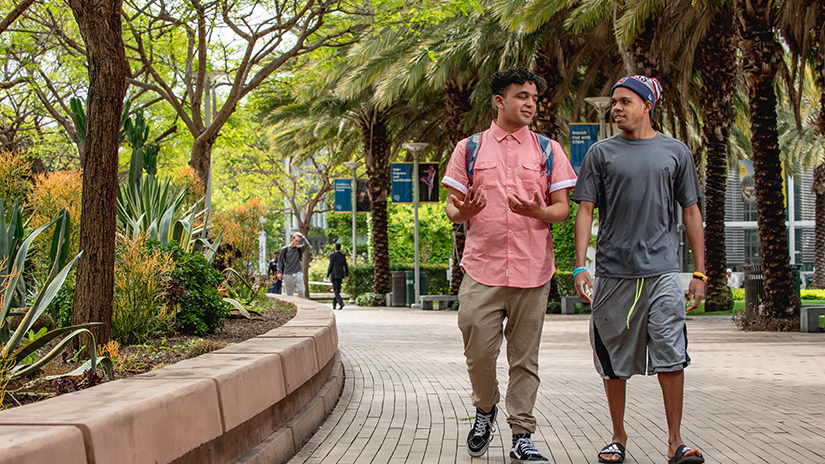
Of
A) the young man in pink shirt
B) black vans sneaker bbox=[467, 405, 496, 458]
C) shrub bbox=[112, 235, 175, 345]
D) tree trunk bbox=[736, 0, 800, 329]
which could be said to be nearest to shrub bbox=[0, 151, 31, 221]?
shrub bbox=[112, 235, 175, 345]

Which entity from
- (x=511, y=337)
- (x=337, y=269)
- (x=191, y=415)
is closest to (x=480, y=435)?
(x=511, y=337)

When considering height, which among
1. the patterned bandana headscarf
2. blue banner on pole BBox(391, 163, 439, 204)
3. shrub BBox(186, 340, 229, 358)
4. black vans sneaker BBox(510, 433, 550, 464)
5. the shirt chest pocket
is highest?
blue banner on pole BBox(391, 163, 439, 204)

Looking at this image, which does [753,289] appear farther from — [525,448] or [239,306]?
[525,448]

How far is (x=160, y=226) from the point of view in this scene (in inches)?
331

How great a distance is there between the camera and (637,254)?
171 inches

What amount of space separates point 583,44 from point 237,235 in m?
12.1

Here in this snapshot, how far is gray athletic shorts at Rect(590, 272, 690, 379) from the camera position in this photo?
4.20 metres

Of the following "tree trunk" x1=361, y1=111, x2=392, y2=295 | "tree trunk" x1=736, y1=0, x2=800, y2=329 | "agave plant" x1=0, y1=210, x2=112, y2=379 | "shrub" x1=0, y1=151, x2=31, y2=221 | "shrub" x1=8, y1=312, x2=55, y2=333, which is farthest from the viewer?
"tree trunk" x1=361, y1=111, x2=392, y2=295

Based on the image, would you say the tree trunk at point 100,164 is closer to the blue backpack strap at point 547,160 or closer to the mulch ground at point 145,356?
the mulch ground at point 145,356

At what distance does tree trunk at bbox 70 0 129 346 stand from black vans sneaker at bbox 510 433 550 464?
2.73m

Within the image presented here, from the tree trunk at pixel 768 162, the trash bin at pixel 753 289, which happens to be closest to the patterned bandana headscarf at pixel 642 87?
the tree trunk at pixel 768 162

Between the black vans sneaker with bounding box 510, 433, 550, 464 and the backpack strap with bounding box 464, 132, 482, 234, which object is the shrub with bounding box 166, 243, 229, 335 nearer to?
the backpack strap with bounding box 464, 132, 482, 234

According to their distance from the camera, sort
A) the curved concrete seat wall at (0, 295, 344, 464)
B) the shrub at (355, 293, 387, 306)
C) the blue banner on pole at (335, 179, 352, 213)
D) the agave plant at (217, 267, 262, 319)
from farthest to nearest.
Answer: the blue banner on pole at (335, 179, 352, 213) → the shrub at (355, 293, 387, 306) → the agave plant at (217, 267, 262, 319) → the curved concrete seat wall at (0, 295, 344, 464)

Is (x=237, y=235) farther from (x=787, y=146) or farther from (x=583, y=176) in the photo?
(x=787, y=146)
